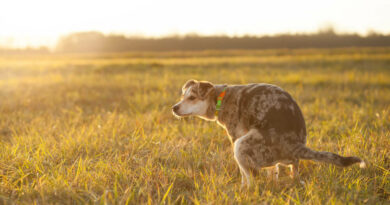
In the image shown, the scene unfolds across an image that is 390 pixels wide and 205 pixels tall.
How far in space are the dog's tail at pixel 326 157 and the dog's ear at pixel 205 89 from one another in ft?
4.62

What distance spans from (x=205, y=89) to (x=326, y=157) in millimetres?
1758

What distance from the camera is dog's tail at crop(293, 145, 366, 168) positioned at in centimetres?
286

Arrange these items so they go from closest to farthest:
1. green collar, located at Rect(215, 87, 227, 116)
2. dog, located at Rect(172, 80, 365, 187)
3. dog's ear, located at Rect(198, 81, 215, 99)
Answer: dog, located at Rect(172, 80, 365, 187)
green collar, located at Rect(215, 87, 227, 116)
dog's ear, located at Rect(198, 81, 215, 99)

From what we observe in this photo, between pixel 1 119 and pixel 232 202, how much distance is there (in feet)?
19.2

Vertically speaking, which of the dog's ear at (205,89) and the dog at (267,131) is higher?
the dog's ear at (205,89)

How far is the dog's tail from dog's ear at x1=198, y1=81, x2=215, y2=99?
141cm

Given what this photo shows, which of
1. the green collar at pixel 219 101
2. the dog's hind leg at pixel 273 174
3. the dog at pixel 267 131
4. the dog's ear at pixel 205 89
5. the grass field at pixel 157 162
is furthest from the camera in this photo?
the dog's ear at pixel 205 89

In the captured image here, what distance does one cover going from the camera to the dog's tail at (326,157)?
286cm

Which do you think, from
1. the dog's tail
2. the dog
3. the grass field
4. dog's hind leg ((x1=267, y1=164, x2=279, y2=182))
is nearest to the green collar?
the dog

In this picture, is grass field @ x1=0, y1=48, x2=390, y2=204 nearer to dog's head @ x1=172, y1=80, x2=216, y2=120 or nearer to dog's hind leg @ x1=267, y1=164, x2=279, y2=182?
dog's hind leg @ x1=267, y1=164, x2=279, y2=182

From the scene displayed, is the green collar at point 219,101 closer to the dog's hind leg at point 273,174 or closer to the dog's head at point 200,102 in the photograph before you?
the dog's head at point 200,102

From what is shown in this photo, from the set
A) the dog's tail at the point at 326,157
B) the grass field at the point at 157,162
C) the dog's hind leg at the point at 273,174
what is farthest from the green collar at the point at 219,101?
the dog's tail at the point at 326,157

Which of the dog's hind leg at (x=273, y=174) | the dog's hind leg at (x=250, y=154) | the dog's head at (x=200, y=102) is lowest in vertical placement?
the dog's hind leg at (x=273, y=174)

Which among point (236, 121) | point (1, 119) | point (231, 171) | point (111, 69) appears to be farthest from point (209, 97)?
point (111, 69)
